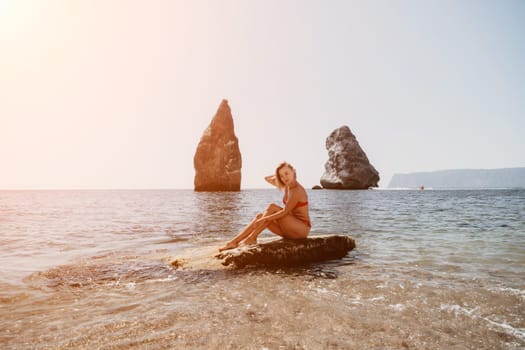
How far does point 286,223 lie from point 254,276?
1759 millimetres

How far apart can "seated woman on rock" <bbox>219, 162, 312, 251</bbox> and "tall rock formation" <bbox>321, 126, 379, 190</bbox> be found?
95.4 metres

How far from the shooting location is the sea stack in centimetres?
8762

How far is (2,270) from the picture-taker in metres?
7.18

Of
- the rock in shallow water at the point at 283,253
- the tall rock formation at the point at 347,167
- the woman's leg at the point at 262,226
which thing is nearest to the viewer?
the rock in shallow water at the point at 283,253

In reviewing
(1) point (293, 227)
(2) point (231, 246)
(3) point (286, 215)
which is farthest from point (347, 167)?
(2) point (231, 246)

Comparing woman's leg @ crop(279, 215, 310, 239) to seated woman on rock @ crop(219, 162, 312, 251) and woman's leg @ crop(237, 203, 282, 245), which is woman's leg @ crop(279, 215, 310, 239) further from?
woman's leg @ crop(237, 203, 282, 245)

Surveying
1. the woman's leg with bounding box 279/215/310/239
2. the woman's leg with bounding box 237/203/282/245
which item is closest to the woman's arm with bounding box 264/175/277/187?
the woman's leg with bounding box 237/203/282/245

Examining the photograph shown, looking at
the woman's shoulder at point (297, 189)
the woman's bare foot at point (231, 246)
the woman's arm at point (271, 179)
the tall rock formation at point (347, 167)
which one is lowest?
the woman's bare foot at point (231, 246)

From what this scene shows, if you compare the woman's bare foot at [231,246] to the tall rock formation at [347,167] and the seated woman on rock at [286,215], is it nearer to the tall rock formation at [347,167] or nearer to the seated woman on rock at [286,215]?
the seated woman on rock at [286,215]

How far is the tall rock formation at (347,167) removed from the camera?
100188 mm

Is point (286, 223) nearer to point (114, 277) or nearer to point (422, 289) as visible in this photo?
point (422, 289)

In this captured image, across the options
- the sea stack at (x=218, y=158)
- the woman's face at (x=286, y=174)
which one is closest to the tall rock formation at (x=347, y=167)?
the sea stack at (x=218, y=158)

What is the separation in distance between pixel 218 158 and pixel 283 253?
82151 millimetres

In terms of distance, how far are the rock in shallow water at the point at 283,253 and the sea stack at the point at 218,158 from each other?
261ft
